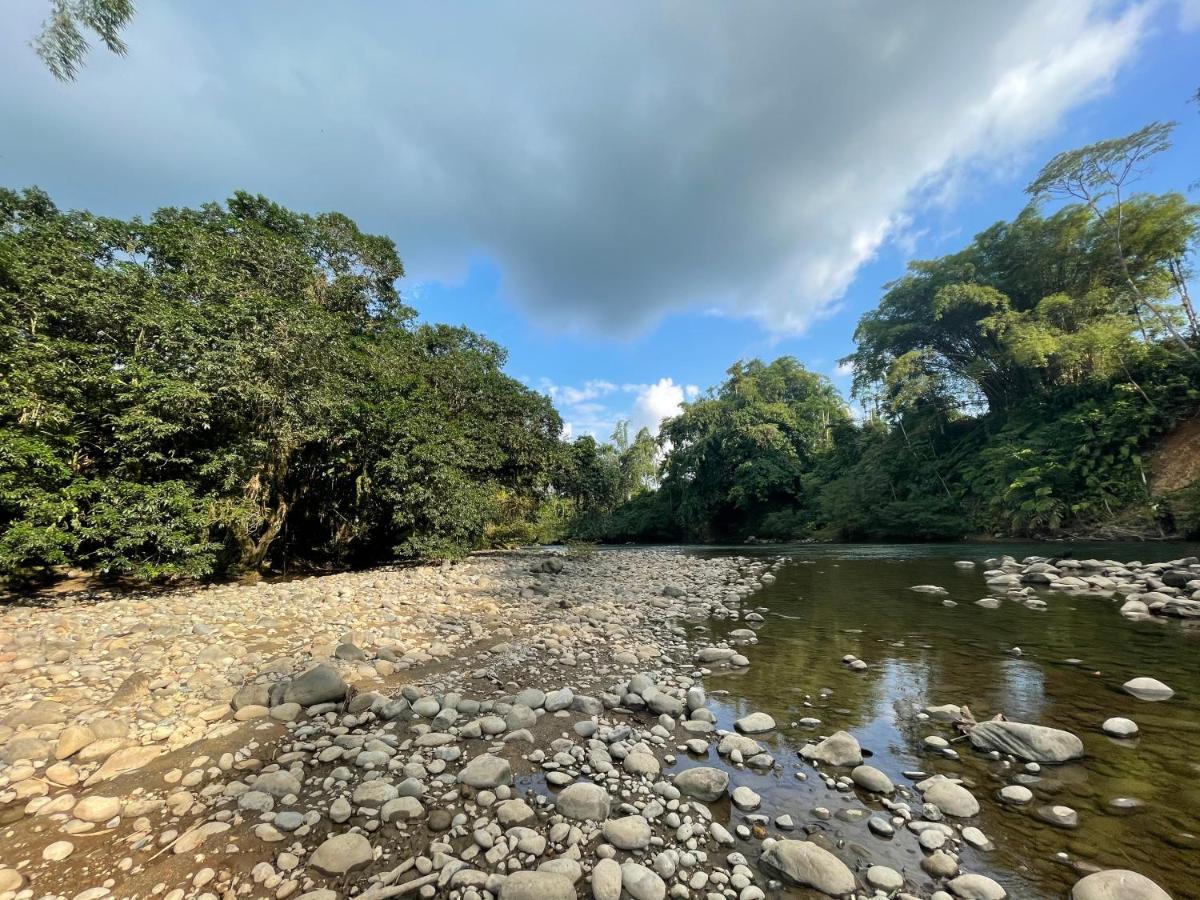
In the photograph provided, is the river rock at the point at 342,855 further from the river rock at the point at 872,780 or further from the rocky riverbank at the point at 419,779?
the river rock at the point at 872,780

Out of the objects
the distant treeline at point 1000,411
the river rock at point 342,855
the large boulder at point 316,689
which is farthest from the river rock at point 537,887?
the distant treeline at point 1000,411

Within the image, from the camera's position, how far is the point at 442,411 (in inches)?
634

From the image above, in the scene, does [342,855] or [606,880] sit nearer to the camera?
[606,880]

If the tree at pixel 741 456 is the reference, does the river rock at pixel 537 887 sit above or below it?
below

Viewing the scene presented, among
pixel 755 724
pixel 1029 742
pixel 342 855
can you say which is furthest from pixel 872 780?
pixel 342 855

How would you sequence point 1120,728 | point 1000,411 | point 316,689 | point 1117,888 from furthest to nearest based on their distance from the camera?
point 1000,411
point 316,689
point 1120,728
point 1117,888

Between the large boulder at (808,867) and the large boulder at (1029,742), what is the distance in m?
1.99

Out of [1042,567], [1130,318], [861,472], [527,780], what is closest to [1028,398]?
[1130,318]

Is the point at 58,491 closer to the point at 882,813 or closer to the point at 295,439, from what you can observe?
the point at 295,439

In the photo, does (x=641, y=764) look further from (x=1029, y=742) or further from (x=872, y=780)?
(x=1029, y=742)

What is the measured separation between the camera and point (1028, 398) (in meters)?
24.0

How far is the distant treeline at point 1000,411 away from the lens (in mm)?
18594

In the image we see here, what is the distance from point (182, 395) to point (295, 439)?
2.76 m

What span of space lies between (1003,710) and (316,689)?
21.3 ft
